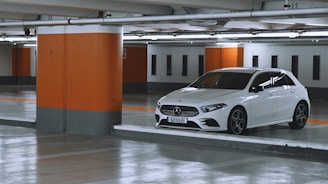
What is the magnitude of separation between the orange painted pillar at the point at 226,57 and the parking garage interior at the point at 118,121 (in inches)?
340

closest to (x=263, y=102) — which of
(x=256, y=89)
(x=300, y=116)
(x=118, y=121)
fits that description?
(x=256, y=89)

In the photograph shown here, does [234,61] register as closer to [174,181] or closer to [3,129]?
[3,129]

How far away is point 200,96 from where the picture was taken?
13.4m

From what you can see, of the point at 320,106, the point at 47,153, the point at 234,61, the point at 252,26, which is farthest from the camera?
the point at 234,61

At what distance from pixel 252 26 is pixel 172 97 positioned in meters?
5.16

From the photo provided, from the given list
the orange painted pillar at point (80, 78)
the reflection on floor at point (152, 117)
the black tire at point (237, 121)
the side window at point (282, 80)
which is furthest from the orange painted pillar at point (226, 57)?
the black tire at point (237, 121)

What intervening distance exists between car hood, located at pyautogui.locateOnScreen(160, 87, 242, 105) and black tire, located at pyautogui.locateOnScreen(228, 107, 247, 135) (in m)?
0.33

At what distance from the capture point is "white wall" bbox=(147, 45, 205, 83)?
109ft

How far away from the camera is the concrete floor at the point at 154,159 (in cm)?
921

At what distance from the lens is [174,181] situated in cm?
890

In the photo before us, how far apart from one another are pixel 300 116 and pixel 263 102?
5.69ft

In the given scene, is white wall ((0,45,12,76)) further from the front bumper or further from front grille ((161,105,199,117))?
the front bumper

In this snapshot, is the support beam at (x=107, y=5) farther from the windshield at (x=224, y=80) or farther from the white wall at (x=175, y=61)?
the white wall at (x=175, y=61)

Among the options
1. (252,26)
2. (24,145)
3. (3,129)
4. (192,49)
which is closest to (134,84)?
(192,49)
